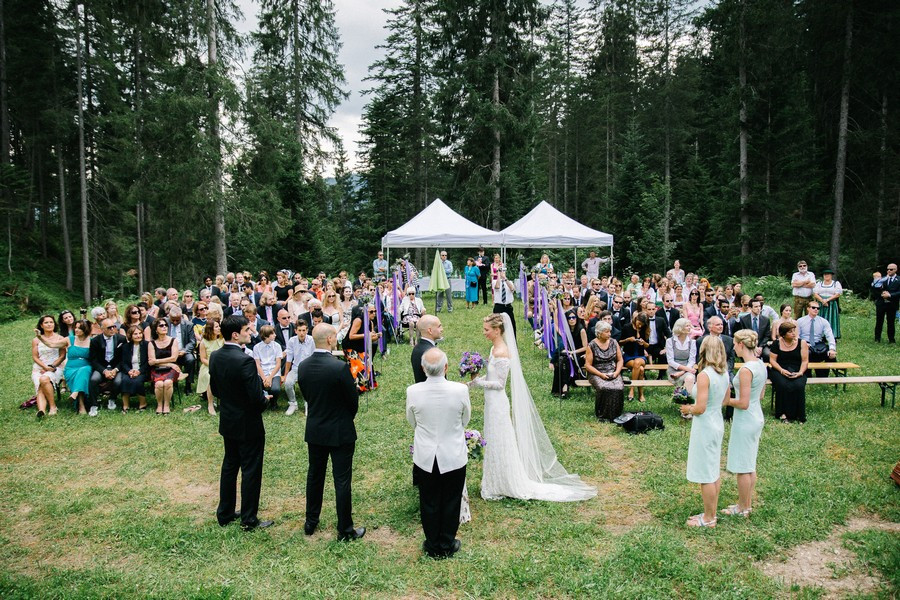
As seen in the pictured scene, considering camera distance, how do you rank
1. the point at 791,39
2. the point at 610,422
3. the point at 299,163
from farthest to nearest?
1. the point at 299,163
2. the point at 791,39
3. the point at 610,422

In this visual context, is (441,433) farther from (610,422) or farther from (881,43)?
(881,43)

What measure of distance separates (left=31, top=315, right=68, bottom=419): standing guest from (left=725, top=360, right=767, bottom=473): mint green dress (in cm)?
889

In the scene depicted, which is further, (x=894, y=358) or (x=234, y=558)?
(x=894, y=358)

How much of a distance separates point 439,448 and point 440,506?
51 cm

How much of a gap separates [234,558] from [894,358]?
1190 cm

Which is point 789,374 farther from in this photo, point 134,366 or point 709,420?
point 134,366

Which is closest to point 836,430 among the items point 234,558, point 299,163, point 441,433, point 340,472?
point 441,433

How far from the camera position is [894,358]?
10.5m

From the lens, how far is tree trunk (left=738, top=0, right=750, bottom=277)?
819 inches

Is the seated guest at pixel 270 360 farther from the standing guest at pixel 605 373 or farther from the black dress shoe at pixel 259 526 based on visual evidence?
the standing guest at pixel 605 373

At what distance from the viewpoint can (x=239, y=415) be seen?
4598 millimetres

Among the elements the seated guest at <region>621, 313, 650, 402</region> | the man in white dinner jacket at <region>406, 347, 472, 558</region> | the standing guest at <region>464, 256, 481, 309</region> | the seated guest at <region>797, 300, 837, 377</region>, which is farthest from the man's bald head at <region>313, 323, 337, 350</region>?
the standing guest at <region>464, 256, 481, 309</region>

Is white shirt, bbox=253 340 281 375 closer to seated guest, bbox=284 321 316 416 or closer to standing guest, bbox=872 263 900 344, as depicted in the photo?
seated guest, bbox=284 321 316 416

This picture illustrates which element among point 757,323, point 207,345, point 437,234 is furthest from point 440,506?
point 437,234
